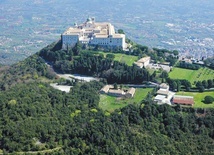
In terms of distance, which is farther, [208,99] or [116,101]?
[116,101]

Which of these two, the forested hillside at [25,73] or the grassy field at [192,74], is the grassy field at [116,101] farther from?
the forested hillside at [25,73]

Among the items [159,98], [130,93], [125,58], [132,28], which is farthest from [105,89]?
[132,28]

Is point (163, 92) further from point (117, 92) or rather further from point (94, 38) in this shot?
point (94, 38)

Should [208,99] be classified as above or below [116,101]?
above

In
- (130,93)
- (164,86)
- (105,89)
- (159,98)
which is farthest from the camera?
(105,89)

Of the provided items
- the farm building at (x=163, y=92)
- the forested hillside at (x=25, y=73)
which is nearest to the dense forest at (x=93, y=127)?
the farm building at (x=163, y=92)

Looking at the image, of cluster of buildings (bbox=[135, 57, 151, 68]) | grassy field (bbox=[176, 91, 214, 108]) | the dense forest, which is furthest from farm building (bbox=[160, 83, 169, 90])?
cluster of buildings (bbox=[135, 57, 151, 68])

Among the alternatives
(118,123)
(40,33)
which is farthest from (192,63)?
(40,33)

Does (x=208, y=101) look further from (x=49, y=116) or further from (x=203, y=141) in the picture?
(x=49, y=116)
